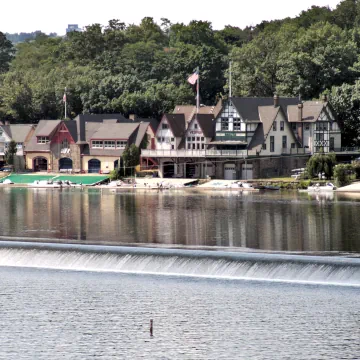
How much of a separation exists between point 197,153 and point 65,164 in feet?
49.0

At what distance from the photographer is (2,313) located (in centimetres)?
3400

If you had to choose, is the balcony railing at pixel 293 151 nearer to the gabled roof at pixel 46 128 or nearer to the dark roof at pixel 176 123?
the dark roof at pixel 176 123

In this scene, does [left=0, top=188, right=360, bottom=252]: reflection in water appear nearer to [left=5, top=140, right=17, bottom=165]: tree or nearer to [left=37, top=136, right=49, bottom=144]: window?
[left=37, top=136, right=49, bottom=144]: window

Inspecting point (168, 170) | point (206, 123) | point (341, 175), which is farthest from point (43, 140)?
point (341, 175)

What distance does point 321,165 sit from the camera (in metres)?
76.2

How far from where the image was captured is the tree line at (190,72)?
313ft

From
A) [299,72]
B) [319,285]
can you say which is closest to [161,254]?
[319,285]

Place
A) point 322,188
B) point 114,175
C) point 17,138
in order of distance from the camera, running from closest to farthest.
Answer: point 322,188 → point 114,175 → point 17,138

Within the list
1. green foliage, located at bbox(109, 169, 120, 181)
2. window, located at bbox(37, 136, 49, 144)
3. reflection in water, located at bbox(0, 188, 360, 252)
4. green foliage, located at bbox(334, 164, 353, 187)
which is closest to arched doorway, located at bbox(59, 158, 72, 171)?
window, located at bbox(37, 136, 49, 144)

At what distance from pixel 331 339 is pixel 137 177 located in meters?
53.9

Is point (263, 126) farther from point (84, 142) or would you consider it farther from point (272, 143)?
point (84, 142)

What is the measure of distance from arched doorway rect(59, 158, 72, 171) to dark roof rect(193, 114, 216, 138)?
1364cm

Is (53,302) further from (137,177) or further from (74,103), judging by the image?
(74,103)

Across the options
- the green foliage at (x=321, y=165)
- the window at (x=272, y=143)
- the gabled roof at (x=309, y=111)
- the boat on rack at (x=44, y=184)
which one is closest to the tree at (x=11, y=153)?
the boat on rack at (x=44, y=184)
